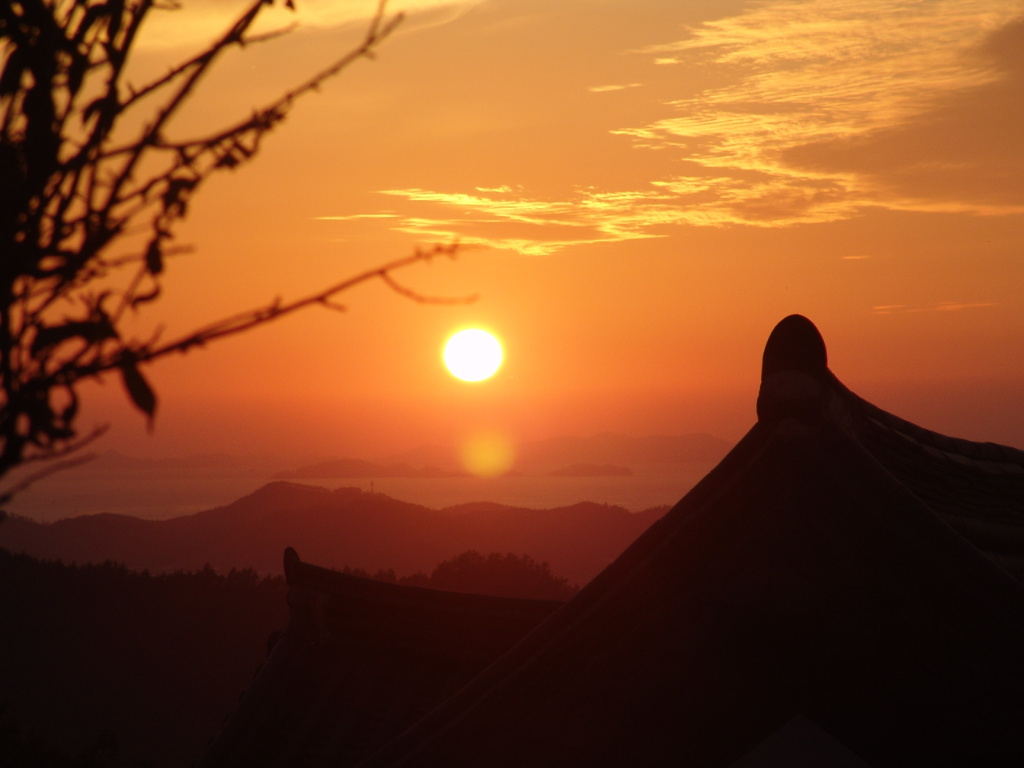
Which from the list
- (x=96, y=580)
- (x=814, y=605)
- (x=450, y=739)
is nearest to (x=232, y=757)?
(x=450, y=739)

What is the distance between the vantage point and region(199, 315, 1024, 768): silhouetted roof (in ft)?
11.4

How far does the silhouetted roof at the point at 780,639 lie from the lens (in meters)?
3.47

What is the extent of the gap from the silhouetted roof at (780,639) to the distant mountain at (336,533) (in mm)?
62130

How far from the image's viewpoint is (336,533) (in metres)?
75.3

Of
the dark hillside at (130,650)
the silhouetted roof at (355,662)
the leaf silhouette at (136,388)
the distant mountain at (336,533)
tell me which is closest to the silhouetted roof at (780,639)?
the leaf silhouette at (136,388)

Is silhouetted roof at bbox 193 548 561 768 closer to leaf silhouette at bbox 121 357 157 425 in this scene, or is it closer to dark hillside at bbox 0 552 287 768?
leaf silhouette at bbox 121 357 157 425

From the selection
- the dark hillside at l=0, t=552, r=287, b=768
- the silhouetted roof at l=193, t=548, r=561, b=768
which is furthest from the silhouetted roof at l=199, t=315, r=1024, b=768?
the dark hillside at l=0, t=552, r=287, b=768

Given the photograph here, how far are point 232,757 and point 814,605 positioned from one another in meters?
5.42

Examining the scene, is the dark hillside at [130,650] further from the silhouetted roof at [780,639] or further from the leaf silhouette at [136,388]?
the leaf silhouette at [136,388]

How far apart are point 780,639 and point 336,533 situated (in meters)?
73.9

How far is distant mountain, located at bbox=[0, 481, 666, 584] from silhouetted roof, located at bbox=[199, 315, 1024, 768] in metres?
62.1

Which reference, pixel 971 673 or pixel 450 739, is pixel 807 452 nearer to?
pixel 971 673

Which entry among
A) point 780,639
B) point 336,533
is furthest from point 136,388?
point 336,533

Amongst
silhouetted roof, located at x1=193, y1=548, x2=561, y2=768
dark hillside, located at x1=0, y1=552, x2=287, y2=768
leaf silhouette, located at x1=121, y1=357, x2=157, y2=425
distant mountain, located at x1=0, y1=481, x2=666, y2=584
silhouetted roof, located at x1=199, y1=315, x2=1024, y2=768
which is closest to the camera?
leaf silhouette, located at x1=121, y1=357, x2=157, y2=425
